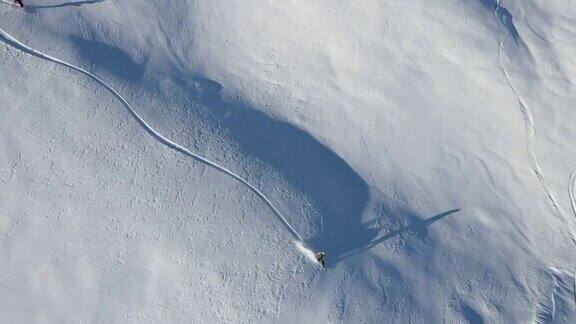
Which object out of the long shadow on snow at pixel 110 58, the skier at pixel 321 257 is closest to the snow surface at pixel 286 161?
the long shadow on snow at pixel 110 58

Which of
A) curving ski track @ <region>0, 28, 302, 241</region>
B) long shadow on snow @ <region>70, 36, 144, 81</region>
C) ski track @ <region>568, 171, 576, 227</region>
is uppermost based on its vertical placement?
ski track @ <region>568, 171, 576, 227</region>

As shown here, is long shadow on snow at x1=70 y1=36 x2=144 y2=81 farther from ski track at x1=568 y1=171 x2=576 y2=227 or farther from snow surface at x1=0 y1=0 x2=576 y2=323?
ski track at x1=568 y1=171 x2=576 y2=227

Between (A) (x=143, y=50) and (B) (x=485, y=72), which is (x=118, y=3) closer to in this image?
(A) (x=143, y=50)

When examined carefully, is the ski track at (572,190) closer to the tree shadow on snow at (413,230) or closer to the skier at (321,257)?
the tree shadow on snow at (413,230)

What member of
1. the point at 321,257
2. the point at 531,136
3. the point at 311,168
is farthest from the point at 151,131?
the point at 531,136

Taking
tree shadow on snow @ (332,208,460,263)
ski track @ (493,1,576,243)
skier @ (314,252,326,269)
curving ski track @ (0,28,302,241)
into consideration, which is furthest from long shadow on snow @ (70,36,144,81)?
ski track @ (493,1,576,243)

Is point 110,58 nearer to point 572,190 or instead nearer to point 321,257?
point 321,257

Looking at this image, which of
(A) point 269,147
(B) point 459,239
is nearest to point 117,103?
(A) point 269,147
